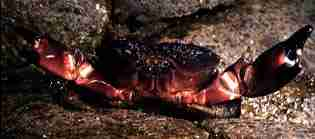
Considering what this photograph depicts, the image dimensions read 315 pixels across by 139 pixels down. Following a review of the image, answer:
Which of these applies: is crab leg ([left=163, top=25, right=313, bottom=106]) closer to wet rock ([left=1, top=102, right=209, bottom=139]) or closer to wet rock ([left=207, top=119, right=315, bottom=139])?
wet rock ([left=207, top=119, right=315, bottom=139])

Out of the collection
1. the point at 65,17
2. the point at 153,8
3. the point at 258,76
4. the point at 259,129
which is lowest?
the point at 259,129

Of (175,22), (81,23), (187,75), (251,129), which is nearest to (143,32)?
(175,22)

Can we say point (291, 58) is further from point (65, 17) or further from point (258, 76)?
point (65, 17)

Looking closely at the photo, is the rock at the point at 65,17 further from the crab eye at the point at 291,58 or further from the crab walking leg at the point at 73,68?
the crab eye at the point at 291,58

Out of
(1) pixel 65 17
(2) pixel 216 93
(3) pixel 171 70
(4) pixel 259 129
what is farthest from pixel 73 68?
(4) pixel 259 129

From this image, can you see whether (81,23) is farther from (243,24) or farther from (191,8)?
(243,24)

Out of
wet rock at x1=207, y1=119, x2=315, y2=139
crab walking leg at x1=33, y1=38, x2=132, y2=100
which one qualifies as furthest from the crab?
wet rock at x1=207, y1=119, x2=315, y2=139

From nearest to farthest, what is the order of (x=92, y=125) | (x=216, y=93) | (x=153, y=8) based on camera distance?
(x=92, y=125), (x=216, y=93), (x=153, y=8)
